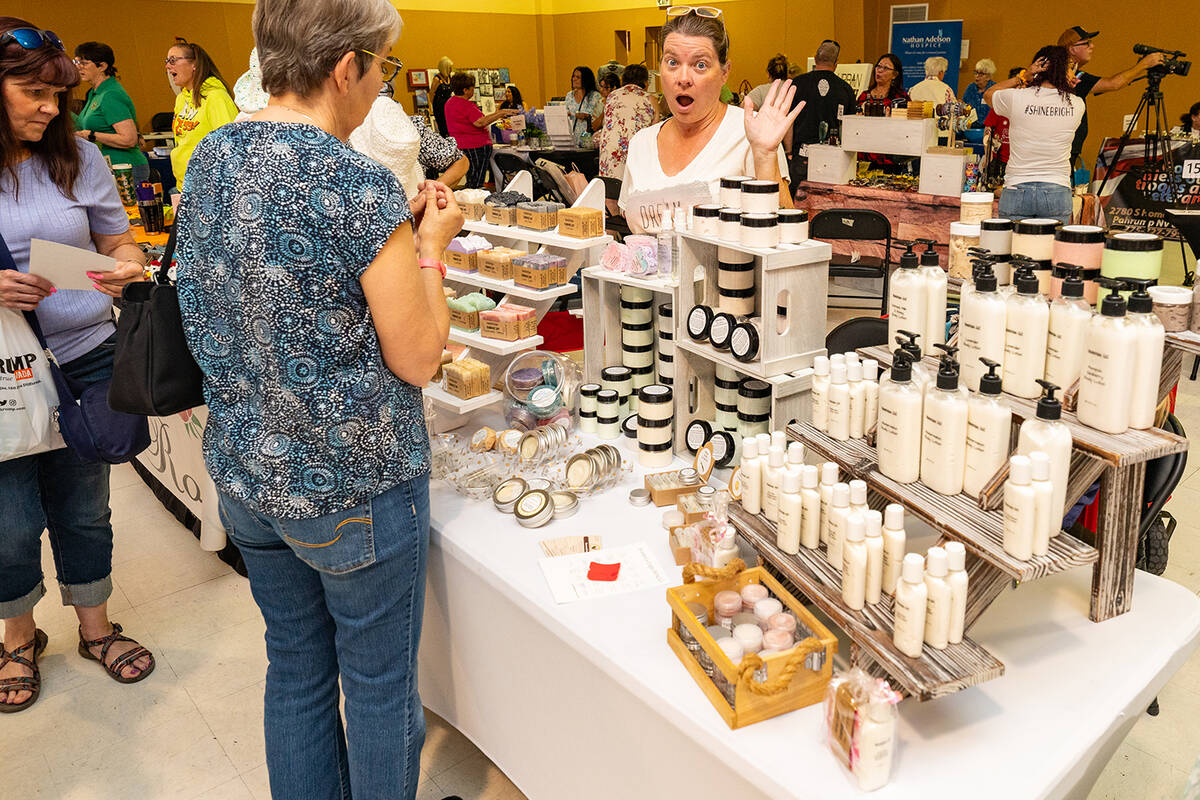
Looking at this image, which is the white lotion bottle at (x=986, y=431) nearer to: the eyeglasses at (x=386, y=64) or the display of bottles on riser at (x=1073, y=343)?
the display of bottles on riser at (x=1073, y=343)

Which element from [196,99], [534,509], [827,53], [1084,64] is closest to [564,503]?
[534,509]

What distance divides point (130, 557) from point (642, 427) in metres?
2.49

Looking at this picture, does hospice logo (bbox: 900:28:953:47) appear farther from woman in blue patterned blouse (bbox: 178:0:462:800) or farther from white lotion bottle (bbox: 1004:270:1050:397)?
woman in blue patterned blouse (bbox: 178:0:462:800)

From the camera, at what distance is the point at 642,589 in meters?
1.90

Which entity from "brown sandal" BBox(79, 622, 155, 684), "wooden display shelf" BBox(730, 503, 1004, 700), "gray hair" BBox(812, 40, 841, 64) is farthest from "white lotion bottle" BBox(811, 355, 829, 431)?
"gray hair" BBox(812, 40, 841, 64)

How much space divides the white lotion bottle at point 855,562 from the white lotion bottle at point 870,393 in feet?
1.03

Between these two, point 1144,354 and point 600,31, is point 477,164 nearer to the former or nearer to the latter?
point 600,31

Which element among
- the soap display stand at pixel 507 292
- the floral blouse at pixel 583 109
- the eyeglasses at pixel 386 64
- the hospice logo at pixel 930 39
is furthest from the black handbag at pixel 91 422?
the hospice logo at pixel 930 39

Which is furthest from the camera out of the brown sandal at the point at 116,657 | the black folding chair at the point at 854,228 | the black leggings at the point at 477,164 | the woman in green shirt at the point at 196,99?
the black leggings at the point at 477,164

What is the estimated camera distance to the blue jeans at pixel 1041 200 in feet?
19.0

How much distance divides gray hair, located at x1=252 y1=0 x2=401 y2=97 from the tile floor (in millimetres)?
1819

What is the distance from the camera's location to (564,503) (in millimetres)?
2271

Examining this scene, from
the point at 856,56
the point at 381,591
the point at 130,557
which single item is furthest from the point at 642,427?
the point at 856,56

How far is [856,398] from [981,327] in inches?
10.3
